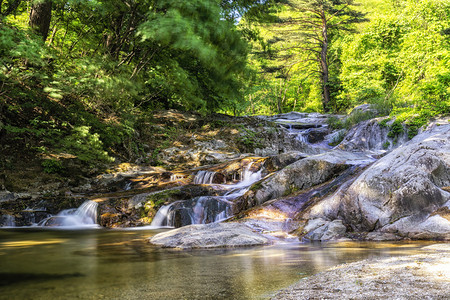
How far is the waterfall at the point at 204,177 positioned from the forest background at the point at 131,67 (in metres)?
2.60

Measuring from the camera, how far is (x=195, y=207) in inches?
329

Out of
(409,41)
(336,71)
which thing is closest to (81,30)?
(409,41)

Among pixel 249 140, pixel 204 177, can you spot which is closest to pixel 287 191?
pixel 204 177

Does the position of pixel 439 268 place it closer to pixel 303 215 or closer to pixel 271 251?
pixel 271 251

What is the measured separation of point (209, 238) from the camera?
519 centimetres

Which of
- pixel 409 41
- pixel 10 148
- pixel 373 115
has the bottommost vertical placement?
A: pixel 10 148

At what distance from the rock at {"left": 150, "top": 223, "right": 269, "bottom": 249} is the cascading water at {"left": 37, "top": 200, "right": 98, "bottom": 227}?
4088mm

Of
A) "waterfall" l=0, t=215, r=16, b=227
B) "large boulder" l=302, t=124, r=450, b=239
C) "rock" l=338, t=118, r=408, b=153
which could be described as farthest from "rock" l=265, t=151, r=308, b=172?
"waterfall" l=0, t=215, r=16, b=227

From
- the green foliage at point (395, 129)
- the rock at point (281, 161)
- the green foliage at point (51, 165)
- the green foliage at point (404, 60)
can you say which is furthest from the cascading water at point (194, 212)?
the green foliage at point (395, 129)

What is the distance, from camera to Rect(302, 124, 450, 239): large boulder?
549 cm

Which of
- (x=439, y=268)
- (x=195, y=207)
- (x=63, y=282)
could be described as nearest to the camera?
(x=439, y=268)

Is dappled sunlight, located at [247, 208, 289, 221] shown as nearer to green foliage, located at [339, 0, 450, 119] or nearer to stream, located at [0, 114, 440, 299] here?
stream, located at [0, 114, 440, 299]

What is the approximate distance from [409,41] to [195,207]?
18.3 metres

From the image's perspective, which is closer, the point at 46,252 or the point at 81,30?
the point at 46,252
